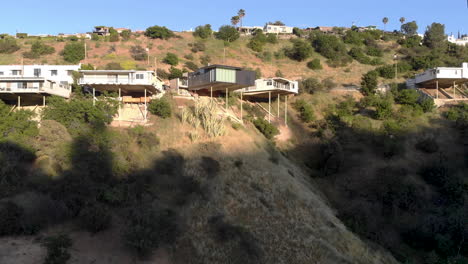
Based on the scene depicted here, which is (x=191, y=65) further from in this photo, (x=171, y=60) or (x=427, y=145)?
(x=427, y=145)

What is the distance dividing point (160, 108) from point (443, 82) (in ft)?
128

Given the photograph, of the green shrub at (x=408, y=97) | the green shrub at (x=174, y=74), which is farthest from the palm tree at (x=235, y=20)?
the green shrub at (x=408, y=97)

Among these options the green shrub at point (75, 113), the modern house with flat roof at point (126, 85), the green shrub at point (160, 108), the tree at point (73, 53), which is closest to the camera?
the green shrub at point (75, 113)

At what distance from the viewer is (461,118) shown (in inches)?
1864

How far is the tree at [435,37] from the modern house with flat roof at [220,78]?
183 feet

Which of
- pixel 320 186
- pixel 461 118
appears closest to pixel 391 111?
pixel 461 118

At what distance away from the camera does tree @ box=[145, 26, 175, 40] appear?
79.4m

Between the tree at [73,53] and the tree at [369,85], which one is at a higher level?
the tree at [73,53]

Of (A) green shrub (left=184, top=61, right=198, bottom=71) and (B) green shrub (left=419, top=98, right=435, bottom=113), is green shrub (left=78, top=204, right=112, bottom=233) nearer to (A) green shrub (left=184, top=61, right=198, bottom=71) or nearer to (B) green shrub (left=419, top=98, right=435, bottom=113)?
(B) green shrub (left=419, top=98, right=435, bottom=113)

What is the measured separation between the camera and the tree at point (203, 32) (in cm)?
8300

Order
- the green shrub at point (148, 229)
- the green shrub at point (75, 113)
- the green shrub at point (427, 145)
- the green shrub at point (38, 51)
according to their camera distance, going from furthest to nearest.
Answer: the green shrub at point (38, 51), the green shrub at point (427, 145), the green shrub at point (75, 113), the green shrub at point (148, 229)

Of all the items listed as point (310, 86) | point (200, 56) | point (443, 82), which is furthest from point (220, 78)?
point (443, 82)

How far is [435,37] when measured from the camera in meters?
86.9

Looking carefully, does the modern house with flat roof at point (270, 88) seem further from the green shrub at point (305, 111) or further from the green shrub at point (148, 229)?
the green shrub at point (148, 229)
